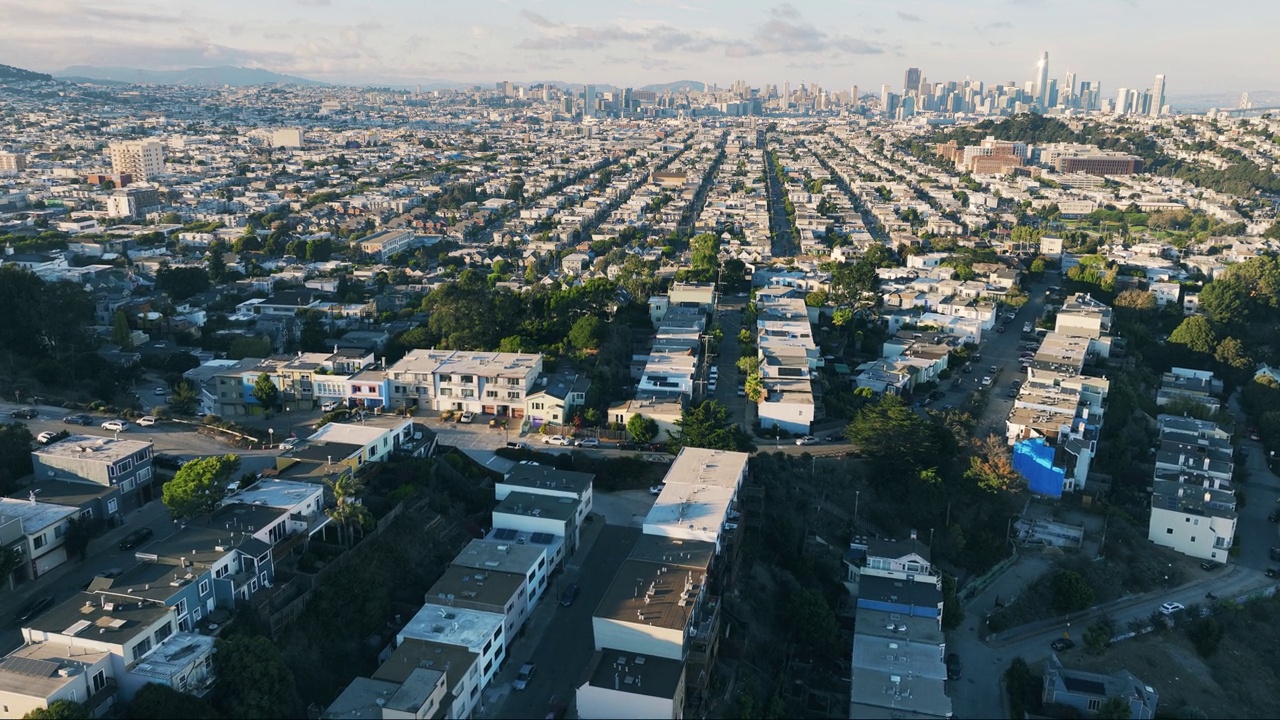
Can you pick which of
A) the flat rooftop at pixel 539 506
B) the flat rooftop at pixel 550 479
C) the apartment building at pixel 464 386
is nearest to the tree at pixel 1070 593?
the flat rooftop at pixel 550 479

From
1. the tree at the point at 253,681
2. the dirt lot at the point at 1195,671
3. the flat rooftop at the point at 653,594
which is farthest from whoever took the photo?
the dirt lot at the point at 1195,671

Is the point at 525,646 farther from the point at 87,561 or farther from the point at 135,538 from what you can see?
the point at 87,561

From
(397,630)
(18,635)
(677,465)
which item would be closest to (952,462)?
(677,465)

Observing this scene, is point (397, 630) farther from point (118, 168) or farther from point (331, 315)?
point (118, 168)

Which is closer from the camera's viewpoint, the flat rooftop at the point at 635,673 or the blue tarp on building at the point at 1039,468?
the flat rooftop at the point at 635,673

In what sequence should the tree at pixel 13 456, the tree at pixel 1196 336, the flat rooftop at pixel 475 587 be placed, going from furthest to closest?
the tree at pixel 1196 336 < the tree at pixel 13 456 < the flat rooftop at pixel 475 587

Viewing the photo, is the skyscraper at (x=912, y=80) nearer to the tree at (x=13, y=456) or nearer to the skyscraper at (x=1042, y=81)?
the skyscraper at (x=1042, y=81)

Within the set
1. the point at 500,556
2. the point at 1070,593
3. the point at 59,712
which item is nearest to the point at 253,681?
the point at 59,712
